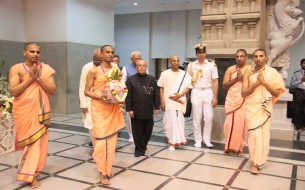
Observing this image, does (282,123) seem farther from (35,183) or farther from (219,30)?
(35,183)

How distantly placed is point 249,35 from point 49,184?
155 inches

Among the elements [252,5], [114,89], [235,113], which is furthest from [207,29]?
[114,89]

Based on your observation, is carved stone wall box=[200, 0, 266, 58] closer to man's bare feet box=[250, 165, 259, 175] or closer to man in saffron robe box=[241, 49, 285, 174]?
man in saffron robe box=[241, 49, 285, 174]

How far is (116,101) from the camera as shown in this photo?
3.31 metres

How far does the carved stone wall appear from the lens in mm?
5395

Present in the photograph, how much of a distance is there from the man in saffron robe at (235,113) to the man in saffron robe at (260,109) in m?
0.68

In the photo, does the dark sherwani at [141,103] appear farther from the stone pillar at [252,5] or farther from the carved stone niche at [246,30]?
the stone pillar at [252,5]

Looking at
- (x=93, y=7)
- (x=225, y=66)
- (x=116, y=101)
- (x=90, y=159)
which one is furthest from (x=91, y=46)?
(x=116, y=101)

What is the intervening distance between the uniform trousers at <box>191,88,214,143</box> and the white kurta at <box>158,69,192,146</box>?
257mm

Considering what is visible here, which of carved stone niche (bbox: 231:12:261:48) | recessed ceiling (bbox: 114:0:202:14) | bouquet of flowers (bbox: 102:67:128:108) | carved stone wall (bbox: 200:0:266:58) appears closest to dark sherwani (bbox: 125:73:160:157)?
bouquet of flowers (bbox: 102:67:128:108)

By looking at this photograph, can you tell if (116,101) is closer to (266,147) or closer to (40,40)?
(266,147)

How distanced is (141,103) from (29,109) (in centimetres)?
160

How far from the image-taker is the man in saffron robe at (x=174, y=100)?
4.79 m

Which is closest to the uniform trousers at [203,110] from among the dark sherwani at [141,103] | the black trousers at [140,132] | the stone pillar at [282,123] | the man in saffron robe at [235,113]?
the man in saffron robe at [235,113]
